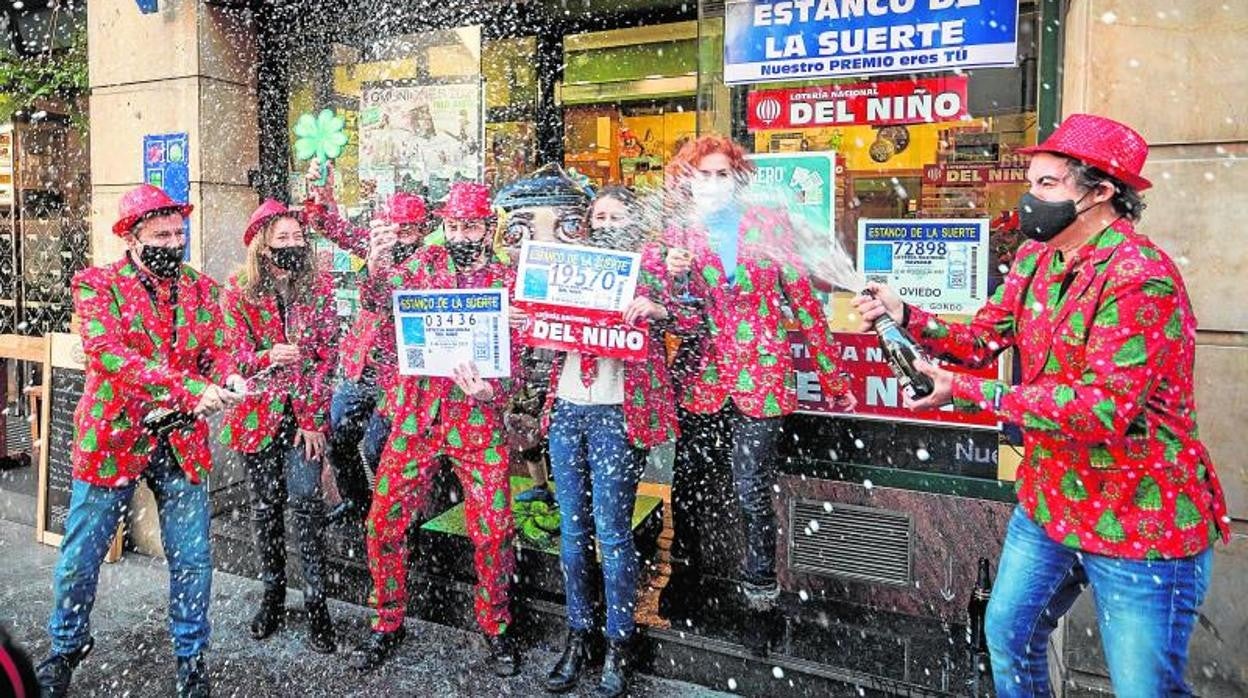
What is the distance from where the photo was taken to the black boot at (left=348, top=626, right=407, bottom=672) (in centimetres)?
486

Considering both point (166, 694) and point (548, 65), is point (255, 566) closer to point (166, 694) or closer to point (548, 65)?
point (166, 694)

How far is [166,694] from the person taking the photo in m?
4.62

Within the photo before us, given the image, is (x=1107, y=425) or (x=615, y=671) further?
(x=615, y=671)

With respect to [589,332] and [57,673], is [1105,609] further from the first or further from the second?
[57,673]

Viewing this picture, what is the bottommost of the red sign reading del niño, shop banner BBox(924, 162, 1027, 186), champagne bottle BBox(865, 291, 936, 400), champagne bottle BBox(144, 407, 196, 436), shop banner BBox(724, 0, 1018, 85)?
champagne bottle BBox(144, 407, 196, 436)

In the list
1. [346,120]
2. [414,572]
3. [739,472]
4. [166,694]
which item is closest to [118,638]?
[166,694]

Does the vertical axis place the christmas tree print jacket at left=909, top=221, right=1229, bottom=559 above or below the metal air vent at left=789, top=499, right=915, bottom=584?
above

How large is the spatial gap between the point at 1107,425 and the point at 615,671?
2.65 m

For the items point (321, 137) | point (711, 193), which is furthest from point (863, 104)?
point (321, 137)

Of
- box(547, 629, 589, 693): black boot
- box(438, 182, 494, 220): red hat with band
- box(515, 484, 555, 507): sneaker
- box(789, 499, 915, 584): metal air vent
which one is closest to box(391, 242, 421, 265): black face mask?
box(438, 182, 494, 220): red hat with band

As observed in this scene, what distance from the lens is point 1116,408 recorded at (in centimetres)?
274

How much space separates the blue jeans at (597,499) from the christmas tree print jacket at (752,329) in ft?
1.88

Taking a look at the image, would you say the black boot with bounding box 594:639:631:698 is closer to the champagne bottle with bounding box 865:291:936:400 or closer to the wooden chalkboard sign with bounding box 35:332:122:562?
the champagne bottle with bounding box 865:291:936:400

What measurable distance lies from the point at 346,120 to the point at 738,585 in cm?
470
